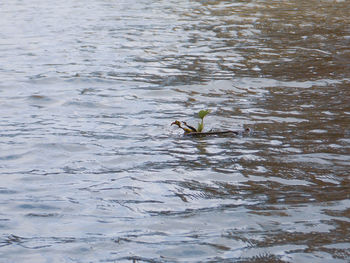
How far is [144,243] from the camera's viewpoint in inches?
119

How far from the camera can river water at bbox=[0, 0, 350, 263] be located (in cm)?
307

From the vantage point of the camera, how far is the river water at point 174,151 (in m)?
3.07

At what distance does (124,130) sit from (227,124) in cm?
90

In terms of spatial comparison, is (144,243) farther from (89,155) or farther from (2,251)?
(89,155)

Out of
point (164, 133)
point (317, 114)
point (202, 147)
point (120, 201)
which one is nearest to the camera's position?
point (120, 201)

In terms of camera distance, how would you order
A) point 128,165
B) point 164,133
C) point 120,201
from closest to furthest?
1. point 120,201
2. point 128,165
3. point 164,133

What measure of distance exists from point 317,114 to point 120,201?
2.50 m

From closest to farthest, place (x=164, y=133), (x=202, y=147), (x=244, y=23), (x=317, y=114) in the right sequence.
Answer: (x=202, y=147) → (x=164, y=133) → (x=317, y=114) → (x=244, y=23)

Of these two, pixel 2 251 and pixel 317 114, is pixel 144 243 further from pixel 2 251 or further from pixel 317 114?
pixel 317 114

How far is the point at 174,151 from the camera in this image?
4.59 m

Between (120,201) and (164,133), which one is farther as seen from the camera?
(164,133)

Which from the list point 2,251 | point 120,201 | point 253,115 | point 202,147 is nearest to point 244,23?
point 253,115

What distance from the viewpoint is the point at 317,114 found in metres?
5.45

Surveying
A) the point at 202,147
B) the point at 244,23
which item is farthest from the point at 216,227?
the point at 244,23
